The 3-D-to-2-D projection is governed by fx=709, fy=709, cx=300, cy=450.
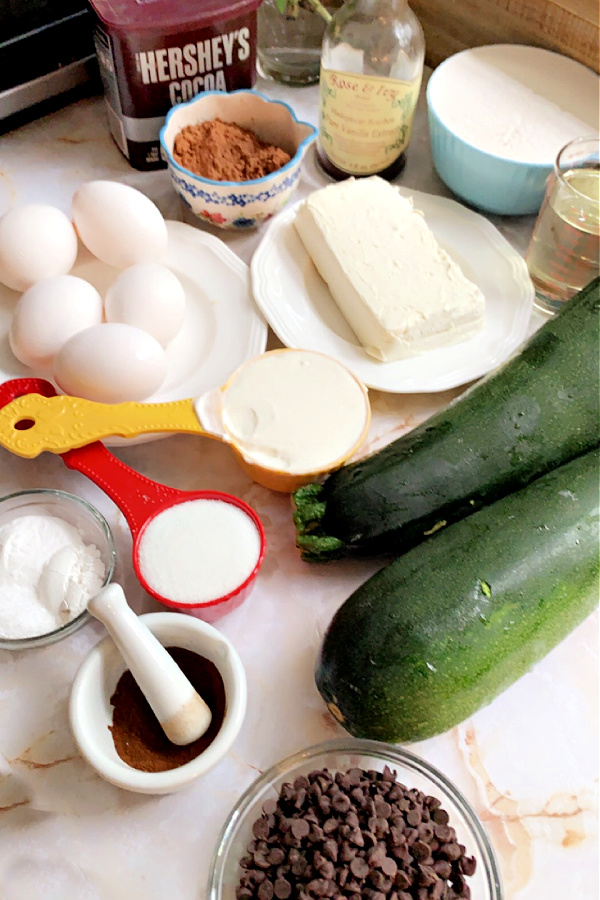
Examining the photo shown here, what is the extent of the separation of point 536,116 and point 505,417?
0.55 m

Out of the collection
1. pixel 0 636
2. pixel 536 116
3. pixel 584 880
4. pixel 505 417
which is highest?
pixel 536 116

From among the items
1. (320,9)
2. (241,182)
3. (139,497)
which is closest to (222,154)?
(241,182)

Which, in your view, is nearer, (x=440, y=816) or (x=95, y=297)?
(x=440, y=816)

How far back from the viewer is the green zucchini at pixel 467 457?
0.70m

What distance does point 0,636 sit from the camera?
0.64m

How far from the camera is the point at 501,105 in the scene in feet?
3.37

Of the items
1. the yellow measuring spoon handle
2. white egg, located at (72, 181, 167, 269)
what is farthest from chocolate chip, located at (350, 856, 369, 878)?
white egg, located at (72, 181, 167, 269)

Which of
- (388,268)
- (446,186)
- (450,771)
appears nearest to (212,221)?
(388,268)

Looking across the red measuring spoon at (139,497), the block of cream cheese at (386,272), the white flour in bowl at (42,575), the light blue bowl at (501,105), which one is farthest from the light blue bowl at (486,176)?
the white flour in bowl at (42,575)

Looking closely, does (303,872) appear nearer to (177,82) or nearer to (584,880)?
(584,880)

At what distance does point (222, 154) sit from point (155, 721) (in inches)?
28.7

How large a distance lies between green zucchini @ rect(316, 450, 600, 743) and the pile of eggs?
1.16ft

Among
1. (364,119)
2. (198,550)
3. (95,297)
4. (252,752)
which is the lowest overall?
(252,752)

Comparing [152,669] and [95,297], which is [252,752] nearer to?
[152,669]
